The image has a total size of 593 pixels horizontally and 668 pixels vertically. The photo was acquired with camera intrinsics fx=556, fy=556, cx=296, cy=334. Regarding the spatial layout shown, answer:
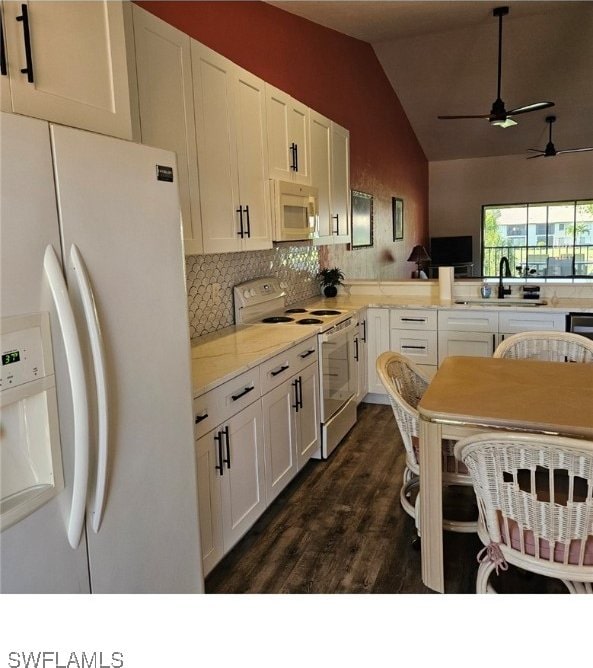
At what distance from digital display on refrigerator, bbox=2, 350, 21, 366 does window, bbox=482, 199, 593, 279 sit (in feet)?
32.2

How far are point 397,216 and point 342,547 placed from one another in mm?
5949

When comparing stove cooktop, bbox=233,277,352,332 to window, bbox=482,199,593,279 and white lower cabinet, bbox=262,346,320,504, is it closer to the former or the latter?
white lower cabinet, bbox=262,346,320,504

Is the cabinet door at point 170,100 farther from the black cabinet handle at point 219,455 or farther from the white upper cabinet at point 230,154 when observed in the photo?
the black cabinet handle at point 219,455

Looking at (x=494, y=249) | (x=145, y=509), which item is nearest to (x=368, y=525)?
(x=145, y=509)

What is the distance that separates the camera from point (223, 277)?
343 centimetres

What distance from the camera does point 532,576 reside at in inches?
90.0

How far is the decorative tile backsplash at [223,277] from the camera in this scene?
3117 millimetres

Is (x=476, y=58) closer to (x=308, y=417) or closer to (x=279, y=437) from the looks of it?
(x=308, y=417)

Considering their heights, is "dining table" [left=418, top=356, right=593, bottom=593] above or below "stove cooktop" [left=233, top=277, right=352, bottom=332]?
below

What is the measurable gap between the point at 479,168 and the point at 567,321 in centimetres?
695

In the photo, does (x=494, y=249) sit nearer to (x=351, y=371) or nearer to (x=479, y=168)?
(x=479, y=168)

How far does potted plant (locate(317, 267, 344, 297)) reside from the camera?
4.97 m

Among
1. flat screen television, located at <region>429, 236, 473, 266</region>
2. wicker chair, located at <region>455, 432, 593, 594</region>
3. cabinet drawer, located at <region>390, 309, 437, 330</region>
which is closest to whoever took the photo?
wicker chair, located at <region>455, 432, 593, 594</region>

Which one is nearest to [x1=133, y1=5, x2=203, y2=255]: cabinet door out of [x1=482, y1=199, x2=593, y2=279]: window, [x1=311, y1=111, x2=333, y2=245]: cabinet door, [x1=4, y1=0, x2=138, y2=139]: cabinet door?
[x1=4, y1=0, x2=138, y2=139]: cabinet door
